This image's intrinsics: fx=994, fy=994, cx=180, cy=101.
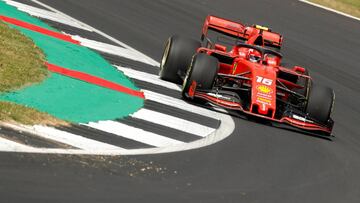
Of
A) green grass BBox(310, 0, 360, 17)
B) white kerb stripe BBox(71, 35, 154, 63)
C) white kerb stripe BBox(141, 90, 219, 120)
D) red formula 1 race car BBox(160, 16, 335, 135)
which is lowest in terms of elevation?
white kerb stripe BBox(71, 35, 154, 63)

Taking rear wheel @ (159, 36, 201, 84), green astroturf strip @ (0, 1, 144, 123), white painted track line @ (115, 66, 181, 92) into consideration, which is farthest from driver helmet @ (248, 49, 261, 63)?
green astroturf strip @ (0, 1, 144, 123)

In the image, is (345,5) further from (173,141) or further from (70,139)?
(70,139)

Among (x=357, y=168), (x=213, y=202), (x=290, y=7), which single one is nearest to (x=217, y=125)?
(x=357, y=168)

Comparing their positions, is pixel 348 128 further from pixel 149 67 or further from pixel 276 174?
pixel 276 174

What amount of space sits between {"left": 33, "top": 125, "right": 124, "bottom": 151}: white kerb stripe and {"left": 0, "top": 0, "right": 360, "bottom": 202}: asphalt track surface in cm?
44

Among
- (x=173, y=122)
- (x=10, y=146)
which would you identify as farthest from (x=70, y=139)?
(x=173, y=122)

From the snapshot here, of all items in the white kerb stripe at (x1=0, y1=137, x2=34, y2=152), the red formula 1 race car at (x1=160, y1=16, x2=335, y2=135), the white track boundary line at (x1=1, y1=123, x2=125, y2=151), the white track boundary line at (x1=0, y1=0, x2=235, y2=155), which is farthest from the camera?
the red formula 1 race car at (x1=160, y1=16, x2=335, y2=135)

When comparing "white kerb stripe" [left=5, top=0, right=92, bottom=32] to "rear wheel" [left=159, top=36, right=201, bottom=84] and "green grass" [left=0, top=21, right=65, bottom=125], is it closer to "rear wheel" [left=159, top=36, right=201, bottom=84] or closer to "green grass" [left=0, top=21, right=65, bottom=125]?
"green grass" [left=0, top=21, right=65, bottom=125]

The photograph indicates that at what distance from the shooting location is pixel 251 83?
49.8 feet

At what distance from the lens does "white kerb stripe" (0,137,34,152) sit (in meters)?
9.88

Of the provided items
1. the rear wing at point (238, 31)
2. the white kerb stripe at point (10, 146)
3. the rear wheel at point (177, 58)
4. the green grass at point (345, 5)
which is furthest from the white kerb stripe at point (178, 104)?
the green grass at point (345, 5)

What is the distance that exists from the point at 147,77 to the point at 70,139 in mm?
5664

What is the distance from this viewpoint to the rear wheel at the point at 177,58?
16375 millimetres

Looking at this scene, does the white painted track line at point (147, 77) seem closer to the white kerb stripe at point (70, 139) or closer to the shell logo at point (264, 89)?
the shell logo at point (264, 89)
